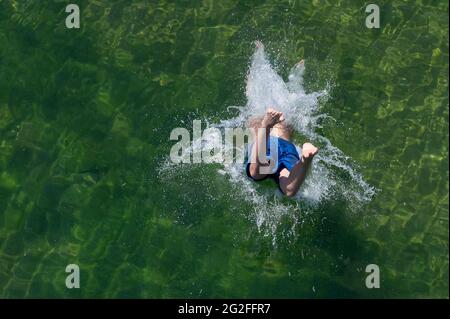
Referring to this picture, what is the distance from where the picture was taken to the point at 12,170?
8.07 m

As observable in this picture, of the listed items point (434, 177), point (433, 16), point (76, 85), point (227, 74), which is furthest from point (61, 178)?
point (433, 16)

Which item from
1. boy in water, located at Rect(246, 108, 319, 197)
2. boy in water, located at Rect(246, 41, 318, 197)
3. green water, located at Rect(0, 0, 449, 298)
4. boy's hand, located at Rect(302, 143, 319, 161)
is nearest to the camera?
boy's hand, located at Rect(302, 143, 319, 161)

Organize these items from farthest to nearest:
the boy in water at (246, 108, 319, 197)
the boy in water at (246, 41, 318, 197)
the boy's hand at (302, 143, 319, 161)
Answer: the boy in water at (246, 108, 319, 197)
the boy in water at (246, 41, 318, 197)
the boy's hand at (302, 143, 319, 161)

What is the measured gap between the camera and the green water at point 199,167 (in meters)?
7.87

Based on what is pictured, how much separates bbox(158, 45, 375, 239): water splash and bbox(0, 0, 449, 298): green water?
118 mm

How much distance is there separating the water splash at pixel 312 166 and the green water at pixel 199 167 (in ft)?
0.39

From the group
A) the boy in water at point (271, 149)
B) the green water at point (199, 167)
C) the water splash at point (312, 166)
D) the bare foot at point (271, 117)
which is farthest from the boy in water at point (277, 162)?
the green water at point (199, 167)

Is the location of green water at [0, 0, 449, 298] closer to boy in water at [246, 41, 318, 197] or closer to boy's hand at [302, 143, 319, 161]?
boy in water at [246, 41, 318, 197]

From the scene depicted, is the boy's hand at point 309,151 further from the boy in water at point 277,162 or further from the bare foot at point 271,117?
the boy in water at point 277,162

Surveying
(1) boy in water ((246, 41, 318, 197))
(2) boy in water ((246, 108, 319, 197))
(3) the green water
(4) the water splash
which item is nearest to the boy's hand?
(1) boy in water ((246, 41, 318, 197))

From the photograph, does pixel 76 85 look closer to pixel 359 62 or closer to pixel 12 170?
pixel 12 170

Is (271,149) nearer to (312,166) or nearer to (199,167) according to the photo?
(312,166)

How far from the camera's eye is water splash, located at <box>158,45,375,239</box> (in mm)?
7914

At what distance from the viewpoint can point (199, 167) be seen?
8023 millimetres
